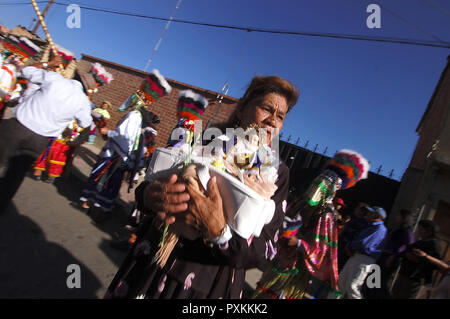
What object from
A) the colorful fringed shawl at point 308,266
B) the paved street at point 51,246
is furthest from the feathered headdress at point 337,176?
the paved street at point 51,246

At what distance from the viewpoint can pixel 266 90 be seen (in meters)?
1.47

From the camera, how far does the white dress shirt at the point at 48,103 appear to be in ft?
9.11

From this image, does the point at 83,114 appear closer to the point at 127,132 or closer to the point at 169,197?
the point at 127,132

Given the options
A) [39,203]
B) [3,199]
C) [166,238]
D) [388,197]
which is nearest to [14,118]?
[3,199]

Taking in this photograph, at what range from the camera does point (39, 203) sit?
11.9 feet

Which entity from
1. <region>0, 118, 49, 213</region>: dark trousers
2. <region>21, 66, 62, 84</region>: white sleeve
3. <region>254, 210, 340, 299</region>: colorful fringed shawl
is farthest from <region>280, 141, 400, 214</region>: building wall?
<region>21, 66, 62, 84</region>: white sleeve

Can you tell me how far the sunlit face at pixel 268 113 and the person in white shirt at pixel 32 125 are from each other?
2662 millimetres

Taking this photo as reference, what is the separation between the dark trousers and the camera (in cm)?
274

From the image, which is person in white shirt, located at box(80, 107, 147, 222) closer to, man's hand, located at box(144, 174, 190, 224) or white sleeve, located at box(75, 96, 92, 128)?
white sleeve, located at box(75, 96, 92, 128)

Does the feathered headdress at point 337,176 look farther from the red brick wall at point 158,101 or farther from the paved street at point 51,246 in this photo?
the red brick wall at point 158,101

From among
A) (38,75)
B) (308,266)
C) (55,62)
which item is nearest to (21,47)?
(55,62)

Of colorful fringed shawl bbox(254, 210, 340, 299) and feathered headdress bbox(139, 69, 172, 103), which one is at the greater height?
feathered headdress bbox(139, 69, 172, 103)

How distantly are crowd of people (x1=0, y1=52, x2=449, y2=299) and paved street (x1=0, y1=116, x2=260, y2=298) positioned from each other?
1.06ft
